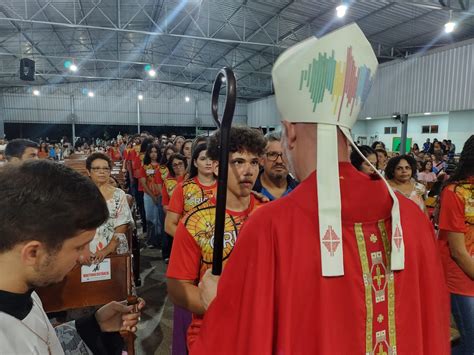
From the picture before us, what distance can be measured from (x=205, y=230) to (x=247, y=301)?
80 centimetres

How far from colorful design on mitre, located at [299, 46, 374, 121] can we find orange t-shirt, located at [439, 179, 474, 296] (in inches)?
59.0

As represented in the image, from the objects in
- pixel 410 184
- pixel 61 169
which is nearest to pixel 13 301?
pixel 61 169

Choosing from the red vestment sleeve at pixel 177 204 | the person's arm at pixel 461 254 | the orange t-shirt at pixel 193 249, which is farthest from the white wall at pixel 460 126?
the orange t-shirt at pixel 193 249

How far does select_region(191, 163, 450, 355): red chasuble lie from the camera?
2.63 feet

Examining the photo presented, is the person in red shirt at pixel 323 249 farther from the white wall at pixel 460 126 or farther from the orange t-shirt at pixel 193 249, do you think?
the white wall at pixel 460 126

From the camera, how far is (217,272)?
1055 millimetres

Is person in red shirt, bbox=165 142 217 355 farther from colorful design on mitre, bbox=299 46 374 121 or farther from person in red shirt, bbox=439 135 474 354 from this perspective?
colorful design on mitre, bbox=299 46 374 121

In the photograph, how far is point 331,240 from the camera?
0.79 meters

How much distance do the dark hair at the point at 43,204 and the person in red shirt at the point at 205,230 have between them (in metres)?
0.54

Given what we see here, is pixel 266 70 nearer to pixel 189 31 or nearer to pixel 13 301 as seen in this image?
pixel 189 31

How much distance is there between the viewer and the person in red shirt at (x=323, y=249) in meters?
0.80

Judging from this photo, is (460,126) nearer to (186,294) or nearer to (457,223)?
(457,223)

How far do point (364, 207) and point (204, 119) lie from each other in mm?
26977

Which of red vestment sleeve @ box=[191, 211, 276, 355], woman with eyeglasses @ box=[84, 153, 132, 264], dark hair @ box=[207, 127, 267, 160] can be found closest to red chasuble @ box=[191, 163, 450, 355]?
red vestment sleeve @ box=[191, 211, 276, 355]
